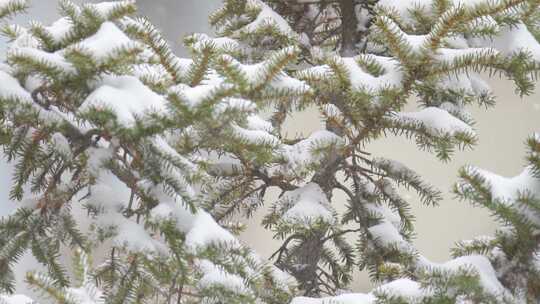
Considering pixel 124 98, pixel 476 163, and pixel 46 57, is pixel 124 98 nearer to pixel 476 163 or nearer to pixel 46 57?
pixel 46 57

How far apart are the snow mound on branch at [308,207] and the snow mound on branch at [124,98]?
32 cm

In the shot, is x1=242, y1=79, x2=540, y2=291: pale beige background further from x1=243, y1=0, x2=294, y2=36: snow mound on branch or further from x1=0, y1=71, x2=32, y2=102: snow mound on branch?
x1=0, y1=71, x2=32, y2=102: snow mound on branch

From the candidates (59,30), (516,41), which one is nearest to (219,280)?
(59,30)

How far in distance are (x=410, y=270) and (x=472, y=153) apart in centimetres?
199

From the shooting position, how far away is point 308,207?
0.90 metres

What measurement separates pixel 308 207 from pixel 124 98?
0.36 metres

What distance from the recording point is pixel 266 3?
3.85 feet

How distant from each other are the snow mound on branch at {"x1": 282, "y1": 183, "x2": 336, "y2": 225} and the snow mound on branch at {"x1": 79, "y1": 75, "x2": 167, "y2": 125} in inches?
12.6

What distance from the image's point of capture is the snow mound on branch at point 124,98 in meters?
0.57

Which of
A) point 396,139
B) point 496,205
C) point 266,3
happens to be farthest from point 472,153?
point 496,205

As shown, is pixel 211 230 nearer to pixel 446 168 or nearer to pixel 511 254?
pixel 511 254

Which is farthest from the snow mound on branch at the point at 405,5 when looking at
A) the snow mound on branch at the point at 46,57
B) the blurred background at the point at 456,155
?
the blurred background at the point at 456,155

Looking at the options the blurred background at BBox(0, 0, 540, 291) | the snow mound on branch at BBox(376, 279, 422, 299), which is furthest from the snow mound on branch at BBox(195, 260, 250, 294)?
the blurred background at BBox(0, 0, 540, 291)

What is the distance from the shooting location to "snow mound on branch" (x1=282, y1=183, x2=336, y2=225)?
2.89 feet
